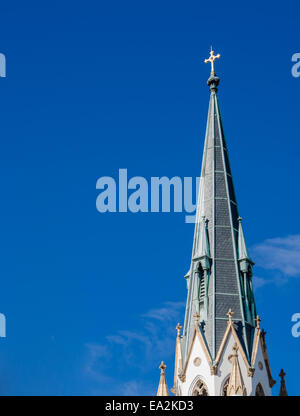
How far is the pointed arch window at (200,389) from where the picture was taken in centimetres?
4144

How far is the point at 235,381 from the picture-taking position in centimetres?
3975

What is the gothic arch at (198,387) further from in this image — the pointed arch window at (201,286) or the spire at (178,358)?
the pointed arch window at (201,286)

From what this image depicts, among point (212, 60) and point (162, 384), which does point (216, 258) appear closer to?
point (162, 384)

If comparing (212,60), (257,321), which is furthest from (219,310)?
(212,60)

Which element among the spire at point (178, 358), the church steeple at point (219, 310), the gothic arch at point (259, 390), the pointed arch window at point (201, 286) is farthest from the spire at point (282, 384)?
the pointed arch window at point (201, 286)

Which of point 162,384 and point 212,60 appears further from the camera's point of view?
point 212,60

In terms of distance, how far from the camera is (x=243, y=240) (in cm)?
4603

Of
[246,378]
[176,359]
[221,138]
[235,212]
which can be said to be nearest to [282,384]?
[246,378]

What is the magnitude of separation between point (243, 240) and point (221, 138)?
25.5 ft

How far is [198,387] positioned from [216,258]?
7.49 metres

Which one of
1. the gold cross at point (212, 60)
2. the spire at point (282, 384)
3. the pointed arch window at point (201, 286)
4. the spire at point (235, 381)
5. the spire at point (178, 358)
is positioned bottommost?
the spire at point (235, 381)

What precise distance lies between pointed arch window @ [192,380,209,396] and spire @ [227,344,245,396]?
1.79 meters

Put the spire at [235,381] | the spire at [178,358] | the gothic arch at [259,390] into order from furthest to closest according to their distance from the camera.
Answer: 1. the spire at [178,358]
2. the gothic arch at [259,390]
3. the spire at [235,381]
